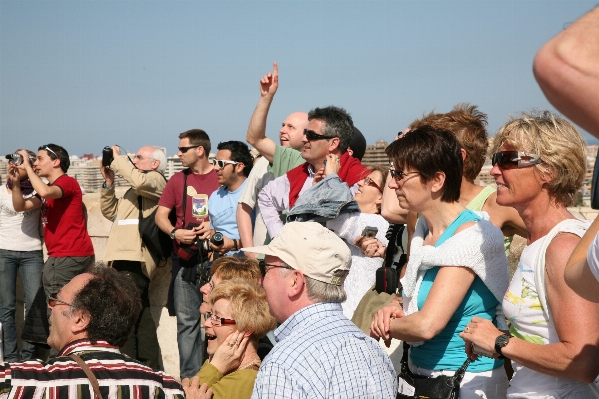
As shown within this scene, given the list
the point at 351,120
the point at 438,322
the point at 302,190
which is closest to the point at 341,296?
the point at 438,322

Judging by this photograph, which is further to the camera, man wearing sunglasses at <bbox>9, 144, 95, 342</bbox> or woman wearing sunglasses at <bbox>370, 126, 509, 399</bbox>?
man wearing sunglasses at <bbox>9, 144, 95, 342</bbox>

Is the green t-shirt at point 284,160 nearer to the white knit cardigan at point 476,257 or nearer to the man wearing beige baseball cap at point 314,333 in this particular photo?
the white knit cardigan at point 476,257

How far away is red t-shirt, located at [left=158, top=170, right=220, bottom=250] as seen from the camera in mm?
6684

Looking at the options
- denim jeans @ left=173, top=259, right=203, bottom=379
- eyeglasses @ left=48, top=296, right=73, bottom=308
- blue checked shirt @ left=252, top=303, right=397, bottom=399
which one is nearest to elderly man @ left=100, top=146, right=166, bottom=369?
denim jeans @ left=173, top=259, right=203, bottom=379

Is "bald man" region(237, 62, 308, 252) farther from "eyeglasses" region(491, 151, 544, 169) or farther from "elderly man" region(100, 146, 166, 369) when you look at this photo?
"eyeglasses" region(491, 151, 544, 169)

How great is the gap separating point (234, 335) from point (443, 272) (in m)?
1.32

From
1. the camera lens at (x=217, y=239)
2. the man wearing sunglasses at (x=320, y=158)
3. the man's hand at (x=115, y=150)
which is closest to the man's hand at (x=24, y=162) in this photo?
the man's hand at (x=115, y=150)

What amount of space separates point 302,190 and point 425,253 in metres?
2.01

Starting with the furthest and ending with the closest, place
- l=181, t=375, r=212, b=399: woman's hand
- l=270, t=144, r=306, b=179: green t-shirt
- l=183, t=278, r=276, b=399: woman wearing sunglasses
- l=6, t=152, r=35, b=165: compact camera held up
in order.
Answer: l=6, t=152, r=35, b=165: compact camera held up
l=270, t=144, r=306, b=179: green t-shirt
l=183, t=278, r=276, b=399: woman wearing sunglasses
l=181, t=375, r=212, b=399: woman's hand

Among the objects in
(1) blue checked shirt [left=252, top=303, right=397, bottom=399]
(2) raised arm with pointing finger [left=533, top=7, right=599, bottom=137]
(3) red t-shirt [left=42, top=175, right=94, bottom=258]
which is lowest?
(3) red t-shirt [left=42, top=175, right=94, bottom=258]

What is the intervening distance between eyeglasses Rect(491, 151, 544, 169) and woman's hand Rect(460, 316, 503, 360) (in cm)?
62

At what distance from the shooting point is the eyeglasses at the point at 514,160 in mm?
2801

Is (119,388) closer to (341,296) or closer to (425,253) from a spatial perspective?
(341,296)

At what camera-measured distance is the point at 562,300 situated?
2477 millimetres
